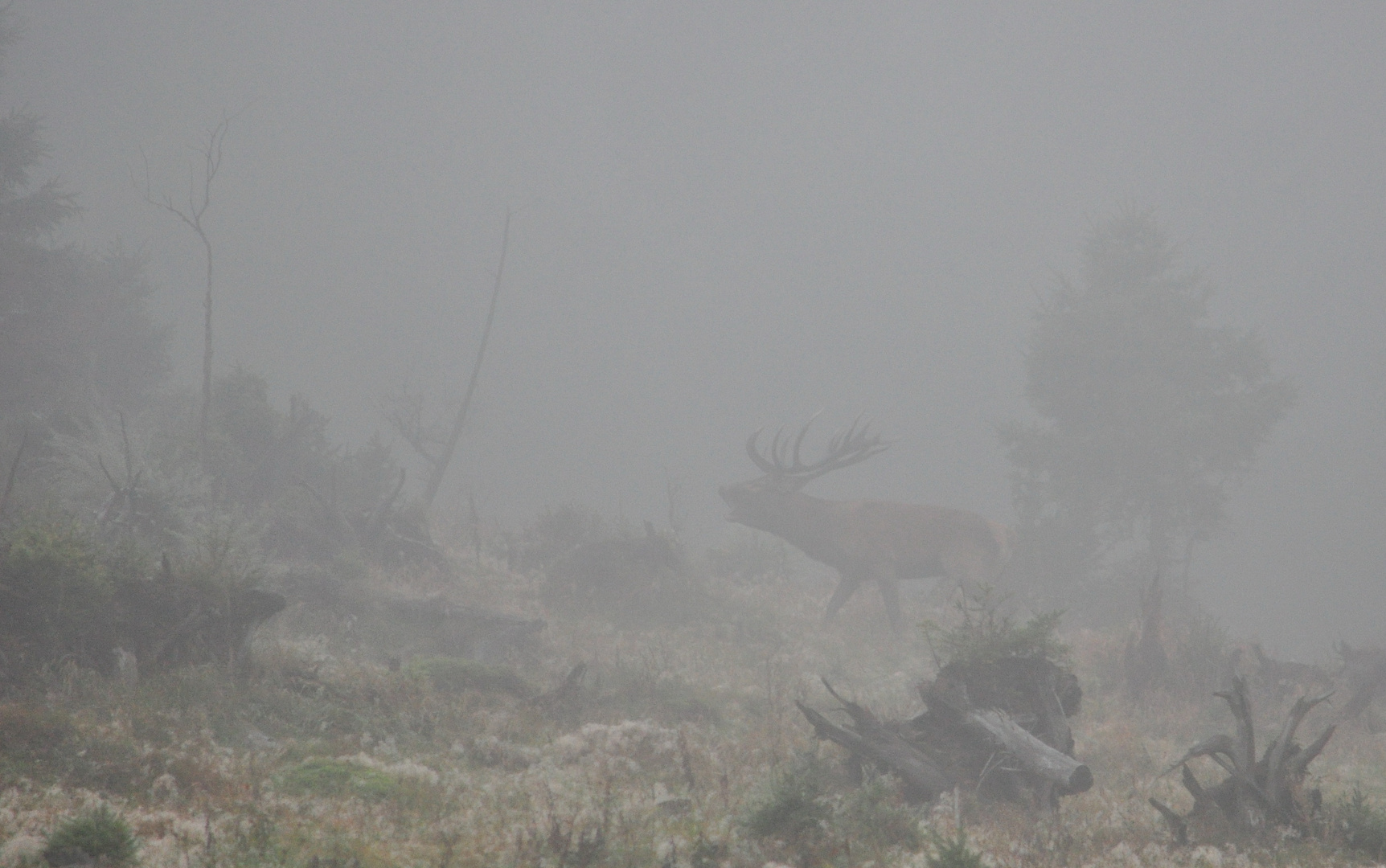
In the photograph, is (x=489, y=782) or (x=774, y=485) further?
(x=774, y=485)

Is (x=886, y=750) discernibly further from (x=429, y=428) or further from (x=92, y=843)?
(x=429, y=428)

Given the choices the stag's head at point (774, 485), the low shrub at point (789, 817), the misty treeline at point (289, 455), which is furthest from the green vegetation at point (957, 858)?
the stag's head at point (774, 485)

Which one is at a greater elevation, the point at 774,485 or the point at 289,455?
the point at 289,455

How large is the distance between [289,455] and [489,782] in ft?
48.9

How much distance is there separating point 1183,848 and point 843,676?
732cm

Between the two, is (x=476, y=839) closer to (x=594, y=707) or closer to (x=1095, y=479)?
(x=594, y=707)

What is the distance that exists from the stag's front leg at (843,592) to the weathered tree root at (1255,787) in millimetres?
10918

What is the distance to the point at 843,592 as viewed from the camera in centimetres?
1659

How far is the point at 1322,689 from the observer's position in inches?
428

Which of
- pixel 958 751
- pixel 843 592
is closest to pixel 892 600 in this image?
pixel 843 592

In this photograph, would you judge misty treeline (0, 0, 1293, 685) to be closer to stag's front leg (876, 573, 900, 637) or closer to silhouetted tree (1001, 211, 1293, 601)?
silhouetted tree (1001, 211, 1293, 601)

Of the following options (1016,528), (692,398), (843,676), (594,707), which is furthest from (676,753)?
(692,398)

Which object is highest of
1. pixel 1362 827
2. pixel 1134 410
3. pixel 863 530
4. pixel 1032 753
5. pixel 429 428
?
pixel 429 428

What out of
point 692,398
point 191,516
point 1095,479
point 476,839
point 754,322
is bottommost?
point 476,839
